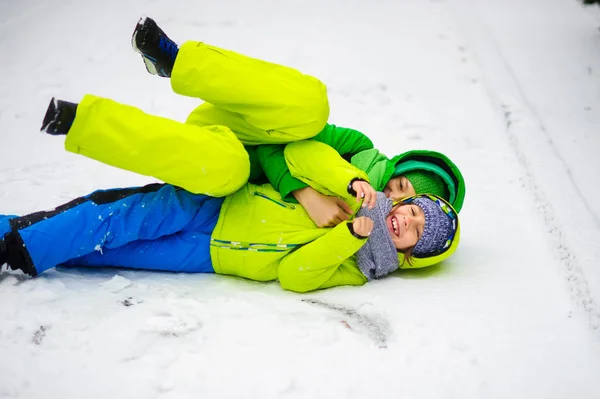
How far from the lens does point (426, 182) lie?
225 centimetres

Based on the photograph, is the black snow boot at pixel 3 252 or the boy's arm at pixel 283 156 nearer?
the black snow boot at pixel 3 252

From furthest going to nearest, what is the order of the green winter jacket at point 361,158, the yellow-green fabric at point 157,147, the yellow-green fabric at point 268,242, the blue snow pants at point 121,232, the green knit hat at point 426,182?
the green knit hat at point 426,182 < the green winter jacket at point 361,158 < the yellow-green fabric at point 268,242 < the blue snow pants at point 121,232 < the yellow-green fabric at point 157,147

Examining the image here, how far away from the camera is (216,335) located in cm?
160

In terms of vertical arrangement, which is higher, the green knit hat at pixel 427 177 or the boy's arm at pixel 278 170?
the boy's arm at pixel 278 170

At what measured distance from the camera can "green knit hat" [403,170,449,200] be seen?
2244 millimetres

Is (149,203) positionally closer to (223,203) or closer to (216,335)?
(223,203)

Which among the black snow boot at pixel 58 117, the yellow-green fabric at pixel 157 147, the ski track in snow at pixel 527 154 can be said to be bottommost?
the ski track in snow at pixel 527 154

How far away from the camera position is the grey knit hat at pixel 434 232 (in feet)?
6.57

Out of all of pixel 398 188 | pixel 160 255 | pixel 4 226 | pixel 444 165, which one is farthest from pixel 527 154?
pixel 4 226

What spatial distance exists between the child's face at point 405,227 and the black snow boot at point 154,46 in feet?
3.14

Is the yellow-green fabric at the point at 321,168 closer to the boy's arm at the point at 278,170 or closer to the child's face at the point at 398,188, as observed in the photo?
the boy's arm at the point at 278,170

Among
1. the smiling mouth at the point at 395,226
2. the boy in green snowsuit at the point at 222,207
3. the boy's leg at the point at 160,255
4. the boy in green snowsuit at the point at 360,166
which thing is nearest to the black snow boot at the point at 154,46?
the boy in green snowsuit at the point at 222,207

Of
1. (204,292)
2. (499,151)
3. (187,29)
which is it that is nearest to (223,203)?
(204,292)

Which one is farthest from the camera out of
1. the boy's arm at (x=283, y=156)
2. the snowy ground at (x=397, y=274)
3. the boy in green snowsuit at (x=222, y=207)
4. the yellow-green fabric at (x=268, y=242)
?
the boy's arm at (x=283, y=156)
